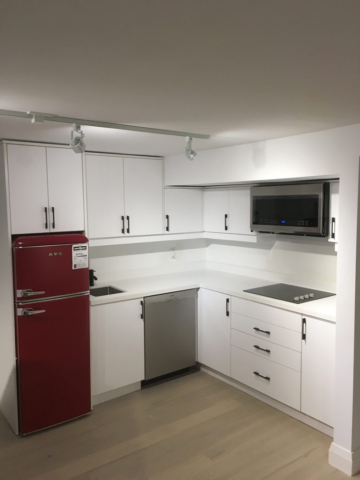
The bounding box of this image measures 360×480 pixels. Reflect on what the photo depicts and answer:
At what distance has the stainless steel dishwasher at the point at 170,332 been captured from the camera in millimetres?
3877

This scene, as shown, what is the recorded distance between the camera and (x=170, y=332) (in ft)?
13.1

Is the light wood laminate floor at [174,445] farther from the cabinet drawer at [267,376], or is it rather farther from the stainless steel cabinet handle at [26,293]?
the stainless steel cabinet handle at [26,293]

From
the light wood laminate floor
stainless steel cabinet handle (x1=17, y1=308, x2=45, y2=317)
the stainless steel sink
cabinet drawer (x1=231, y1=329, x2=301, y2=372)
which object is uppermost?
stainless steel cabinet handle (x1=17, y1=308, x2=45, y2=317)

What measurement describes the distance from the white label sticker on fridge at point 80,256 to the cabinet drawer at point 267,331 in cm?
145

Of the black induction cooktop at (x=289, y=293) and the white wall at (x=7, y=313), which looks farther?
the black induction cooktop at (x=289, y=293)

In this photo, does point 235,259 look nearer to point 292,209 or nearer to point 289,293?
point 289,293

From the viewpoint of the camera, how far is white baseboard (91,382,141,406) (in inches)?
143

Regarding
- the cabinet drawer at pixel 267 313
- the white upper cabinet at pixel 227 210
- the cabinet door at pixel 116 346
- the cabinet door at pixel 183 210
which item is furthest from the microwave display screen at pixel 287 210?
the cabinet door at pixel 116 346

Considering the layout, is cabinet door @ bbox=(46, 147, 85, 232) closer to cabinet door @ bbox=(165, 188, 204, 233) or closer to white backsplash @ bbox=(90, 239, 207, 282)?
white backsplash @ bbox=(90, 239, 207, 282)

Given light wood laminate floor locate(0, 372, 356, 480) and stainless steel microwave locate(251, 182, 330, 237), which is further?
stainless steel microwave locate(251, 182, 330, 237)

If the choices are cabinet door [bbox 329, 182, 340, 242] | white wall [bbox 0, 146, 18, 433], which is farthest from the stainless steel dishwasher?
cabinet door [bbox 329, 182, 340, 242]

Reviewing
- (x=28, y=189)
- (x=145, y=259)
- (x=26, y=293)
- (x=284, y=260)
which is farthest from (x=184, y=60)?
(x=145, y=259)

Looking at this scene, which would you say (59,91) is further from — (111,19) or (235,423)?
(235,423)

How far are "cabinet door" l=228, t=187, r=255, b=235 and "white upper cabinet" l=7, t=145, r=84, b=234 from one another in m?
1.61
